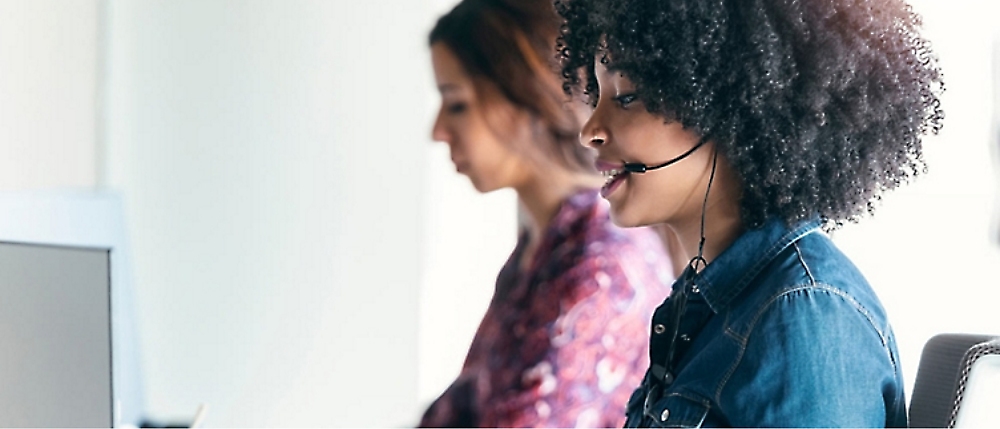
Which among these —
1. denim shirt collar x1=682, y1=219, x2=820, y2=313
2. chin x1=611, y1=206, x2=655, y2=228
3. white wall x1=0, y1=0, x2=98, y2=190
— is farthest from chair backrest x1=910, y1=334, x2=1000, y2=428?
white wall x1=0, y1=0, x2=98, y2=190

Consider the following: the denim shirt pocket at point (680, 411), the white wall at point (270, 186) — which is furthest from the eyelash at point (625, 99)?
the white wall at point (270, 186)

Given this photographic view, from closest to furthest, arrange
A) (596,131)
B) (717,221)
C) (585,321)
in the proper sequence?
(717,221) → (596,131) → (585,321)

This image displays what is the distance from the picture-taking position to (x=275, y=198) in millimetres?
2293

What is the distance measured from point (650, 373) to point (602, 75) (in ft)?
1.35

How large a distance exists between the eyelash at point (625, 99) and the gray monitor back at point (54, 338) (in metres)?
0.69

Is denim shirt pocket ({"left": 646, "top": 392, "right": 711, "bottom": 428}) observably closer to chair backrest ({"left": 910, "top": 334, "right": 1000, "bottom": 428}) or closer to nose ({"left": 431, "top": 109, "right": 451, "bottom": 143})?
chair backrest ({"left": 910, "top": 334, "right": 1000, "bottom": 428})

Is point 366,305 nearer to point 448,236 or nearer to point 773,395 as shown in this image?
point 448,236

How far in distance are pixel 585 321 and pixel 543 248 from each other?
0.61ft

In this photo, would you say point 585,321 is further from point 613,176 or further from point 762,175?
point 762,175

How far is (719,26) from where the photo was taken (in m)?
1.20

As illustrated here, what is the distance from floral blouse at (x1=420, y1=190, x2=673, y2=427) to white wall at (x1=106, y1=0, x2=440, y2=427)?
34cm

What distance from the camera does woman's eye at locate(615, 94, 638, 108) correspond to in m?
1.29

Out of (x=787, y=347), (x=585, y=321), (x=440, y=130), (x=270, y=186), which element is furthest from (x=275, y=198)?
(x=787, y=347)

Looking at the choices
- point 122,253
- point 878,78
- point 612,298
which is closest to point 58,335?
point 122,253
